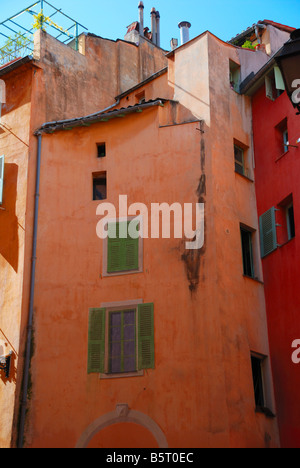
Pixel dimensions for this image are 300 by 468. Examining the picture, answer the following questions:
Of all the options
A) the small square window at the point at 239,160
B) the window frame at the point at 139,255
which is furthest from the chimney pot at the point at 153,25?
the window frame at the point at 139,255

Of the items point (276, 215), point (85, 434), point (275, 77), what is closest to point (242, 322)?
point (276, 215)

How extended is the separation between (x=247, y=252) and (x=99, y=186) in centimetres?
514

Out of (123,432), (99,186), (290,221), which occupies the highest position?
(99,186)

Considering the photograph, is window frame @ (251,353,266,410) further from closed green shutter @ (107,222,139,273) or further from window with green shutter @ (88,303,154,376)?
closed green shutter @ (107,222,139,273)

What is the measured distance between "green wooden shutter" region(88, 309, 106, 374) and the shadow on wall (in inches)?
111

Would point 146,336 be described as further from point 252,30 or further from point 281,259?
point 252,30

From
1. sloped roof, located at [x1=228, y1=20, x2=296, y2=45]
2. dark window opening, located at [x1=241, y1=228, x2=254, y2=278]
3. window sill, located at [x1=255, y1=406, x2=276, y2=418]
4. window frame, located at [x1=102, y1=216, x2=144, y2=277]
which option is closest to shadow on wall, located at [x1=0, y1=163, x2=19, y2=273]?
window frame, located at [x1=102, y1=216, x2=144, y2=277]

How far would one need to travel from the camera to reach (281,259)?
19.5m

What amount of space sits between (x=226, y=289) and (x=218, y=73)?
731cm

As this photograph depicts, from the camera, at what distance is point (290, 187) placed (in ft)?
64.4

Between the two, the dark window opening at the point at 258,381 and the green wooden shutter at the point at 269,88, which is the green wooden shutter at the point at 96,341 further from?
the green wooden shutter at the point at 269,88

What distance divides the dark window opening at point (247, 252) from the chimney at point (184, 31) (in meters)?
7.28

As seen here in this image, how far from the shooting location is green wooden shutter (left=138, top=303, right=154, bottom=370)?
18272mm

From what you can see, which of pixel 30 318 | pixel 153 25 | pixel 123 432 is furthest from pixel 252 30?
pixel 123 432
